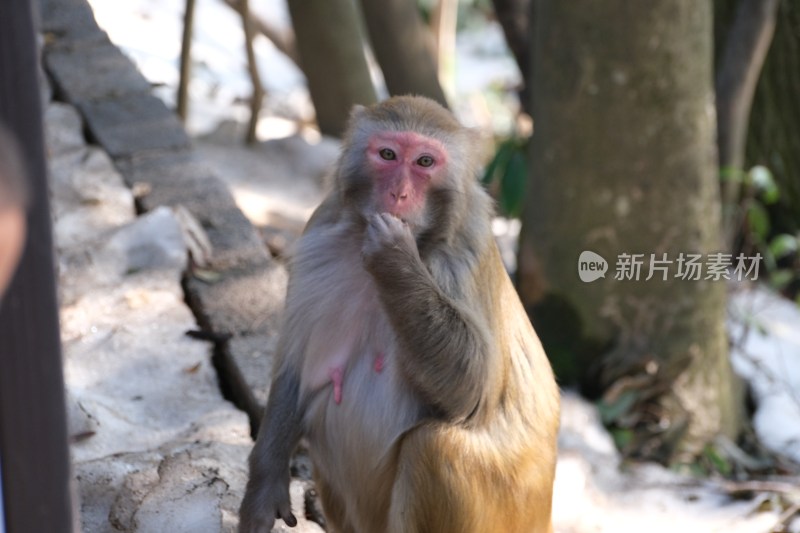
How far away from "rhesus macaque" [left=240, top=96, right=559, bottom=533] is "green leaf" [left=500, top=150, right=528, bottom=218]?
3.30 m

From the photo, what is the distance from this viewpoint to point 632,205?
5.31 m

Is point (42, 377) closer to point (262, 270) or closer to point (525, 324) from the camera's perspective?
point (525, 324)

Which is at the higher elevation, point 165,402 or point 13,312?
point 13,312

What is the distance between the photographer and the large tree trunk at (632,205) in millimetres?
5164

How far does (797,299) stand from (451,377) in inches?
195

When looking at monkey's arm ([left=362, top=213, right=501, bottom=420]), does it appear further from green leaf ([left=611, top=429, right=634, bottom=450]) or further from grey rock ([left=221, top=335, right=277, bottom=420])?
green leaf ([left=611, top=429, right=634, bottom=450])

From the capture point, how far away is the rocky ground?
316 centimetres

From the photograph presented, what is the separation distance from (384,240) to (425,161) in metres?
0.28

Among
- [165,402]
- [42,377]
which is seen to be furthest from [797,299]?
[42,377]

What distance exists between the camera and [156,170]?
194 inches

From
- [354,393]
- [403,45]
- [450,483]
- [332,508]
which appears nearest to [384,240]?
[354,393]

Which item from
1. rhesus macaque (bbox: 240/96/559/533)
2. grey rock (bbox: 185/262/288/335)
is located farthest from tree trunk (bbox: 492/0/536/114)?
rhesus macaque (bbox: 240/96/559/533)

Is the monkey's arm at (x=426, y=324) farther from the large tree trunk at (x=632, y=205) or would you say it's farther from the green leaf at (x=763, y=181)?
the green leaf at (x=763, y=181)

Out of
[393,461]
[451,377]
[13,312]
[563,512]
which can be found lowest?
[563,512]
